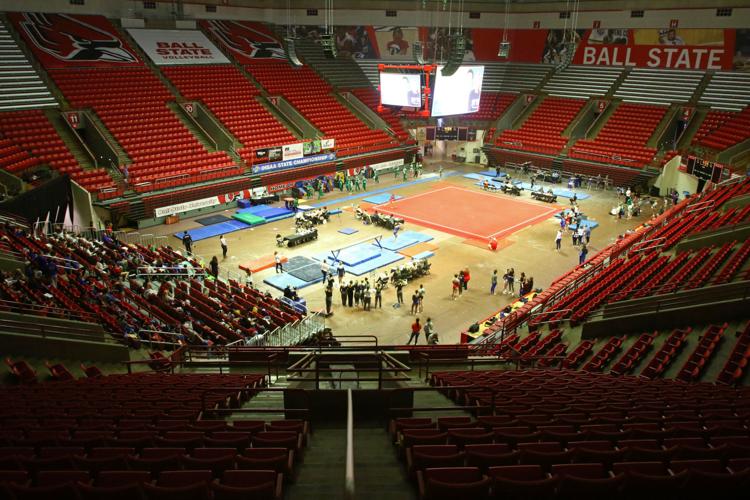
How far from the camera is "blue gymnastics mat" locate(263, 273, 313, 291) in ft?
72.2

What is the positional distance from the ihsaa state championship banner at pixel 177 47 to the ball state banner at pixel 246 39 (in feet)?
4.00

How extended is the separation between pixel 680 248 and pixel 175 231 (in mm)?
22774

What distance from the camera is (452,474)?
16.6 ft

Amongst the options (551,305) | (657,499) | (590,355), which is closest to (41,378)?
(657,499)

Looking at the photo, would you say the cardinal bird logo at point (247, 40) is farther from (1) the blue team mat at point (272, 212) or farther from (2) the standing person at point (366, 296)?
(2) the standing person at point (366, 296)

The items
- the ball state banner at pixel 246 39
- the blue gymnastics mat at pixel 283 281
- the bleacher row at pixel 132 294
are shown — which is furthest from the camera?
the ball state banner at pixel 246 39

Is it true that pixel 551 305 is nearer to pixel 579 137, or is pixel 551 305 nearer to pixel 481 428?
pixel 481 428

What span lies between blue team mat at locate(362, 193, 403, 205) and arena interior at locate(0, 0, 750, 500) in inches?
13.1

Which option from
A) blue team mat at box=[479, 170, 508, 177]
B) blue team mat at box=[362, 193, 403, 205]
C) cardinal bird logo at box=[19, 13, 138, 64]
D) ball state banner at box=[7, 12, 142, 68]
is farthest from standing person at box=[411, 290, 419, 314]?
cardinal bird logo at box=[19, 13, 138, 64]

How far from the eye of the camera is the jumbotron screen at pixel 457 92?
34.4m

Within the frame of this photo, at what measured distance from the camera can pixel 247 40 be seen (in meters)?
44.1

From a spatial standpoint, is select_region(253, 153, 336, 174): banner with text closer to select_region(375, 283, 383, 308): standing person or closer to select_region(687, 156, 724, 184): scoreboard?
select_region(375, 283, 383, 308): standing person

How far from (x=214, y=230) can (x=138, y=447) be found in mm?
23145

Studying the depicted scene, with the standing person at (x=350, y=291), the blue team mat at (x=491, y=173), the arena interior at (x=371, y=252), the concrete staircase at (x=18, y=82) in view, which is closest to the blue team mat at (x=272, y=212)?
the arena interior at (x=371, y=252)
